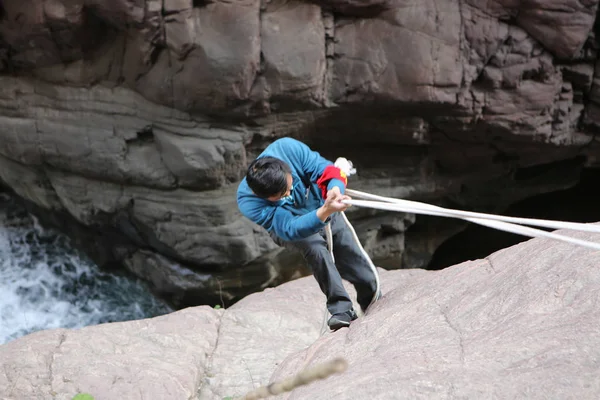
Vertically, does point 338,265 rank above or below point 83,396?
above

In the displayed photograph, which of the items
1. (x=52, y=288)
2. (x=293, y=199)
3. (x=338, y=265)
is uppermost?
(x=293, y=199)

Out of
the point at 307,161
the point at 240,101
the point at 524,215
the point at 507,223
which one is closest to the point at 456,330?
the point at 507,223

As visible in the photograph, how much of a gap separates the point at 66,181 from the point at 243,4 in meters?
3.23

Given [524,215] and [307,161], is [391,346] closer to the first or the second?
[307,161]

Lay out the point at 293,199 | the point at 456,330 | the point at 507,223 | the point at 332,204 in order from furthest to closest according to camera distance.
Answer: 1. the point at 293,199
2. the point at 332,204
3. the point at 456,330
4. the point at 507,223

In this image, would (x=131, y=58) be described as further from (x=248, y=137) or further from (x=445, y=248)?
(x=445, y=248)

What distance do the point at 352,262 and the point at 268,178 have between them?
36.4 inches

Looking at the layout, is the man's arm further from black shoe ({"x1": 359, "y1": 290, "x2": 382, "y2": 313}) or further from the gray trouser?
black shoe ({"x1": 359, "y1": 290, "x2": 382, "y2": 313})

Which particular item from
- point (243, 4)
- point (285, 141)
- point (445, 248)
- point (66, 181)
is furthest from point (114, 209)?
point (445, 248)

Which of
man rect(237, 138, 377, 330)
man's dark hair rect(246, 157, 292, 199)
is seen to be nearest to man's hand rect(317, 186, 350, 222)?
man rect(237, 138, 377, 330)

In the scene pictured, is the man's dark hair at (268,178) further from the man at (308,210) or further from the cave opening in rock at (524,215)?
the cave opening in rock at (524,215)

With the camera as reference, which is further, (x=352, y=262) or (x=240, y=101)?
(x=240, y=101)

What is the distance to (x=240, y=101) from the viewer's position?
5785mm

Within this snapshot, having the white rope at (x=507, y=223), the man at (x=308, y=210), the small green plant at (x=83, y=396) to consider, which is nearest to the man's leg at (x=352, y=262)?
the man at (x=308, y=210)
